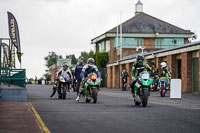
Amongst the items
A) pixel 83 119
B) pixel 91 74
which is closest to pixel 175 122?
pixel 83 119

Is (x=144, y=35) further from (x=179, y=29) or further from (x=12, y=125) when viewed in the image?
(x=12, y=125)

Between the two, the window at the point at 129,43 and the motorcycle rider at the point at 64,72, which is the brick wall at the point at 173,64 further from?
the window at the point at 129,43

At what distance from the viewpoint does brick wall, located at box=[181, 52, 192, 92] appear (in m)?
34.3

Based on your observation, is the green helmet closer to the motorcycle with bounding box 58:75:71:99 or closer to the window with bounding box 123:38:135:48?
the motorcycle with bounding box 58:75:71:99

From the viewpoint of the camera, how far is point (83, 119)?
1077 cm

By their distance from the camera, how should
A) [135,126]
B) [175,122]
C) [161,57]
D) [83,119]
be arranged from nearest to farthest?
[135,126], [175,122], [83,119], [161,57]

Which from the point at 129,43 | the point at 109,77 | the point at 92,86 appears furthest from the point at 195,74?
the point at 129,43

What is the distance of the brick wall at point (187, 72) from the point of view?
34312 millimetres

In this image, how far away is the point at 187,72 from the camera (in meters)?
34.6

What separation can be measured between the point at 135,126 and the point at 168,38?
63.8 meters

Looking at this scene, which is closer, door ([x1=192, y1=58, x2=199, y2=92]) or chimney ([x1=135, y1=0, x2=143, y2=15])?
door ([x1=192, y1=58, x2=199, y2=92])

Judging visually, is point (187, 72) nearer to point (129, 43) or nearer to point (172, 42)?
point (129, 43)

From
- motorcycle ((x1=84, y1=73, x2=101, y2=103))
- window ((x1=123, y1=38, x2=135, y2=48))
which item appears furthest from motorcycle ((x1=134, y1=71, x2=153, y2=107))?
window ((x1=123, y1=38, x2=135, y2=48))

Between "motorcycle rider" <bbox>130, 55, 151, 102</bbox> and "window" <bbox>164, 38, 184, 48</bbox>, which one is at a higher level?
"window" <bbox>164, 38, 184, 48</bbox>
